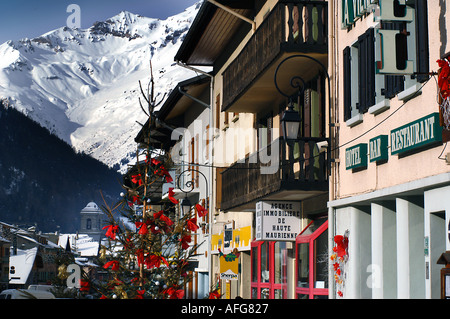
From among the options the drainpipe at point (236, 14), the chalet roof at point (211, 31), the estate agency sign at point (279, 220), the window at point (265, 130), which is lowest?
the estate agency sign at point (279, 220)

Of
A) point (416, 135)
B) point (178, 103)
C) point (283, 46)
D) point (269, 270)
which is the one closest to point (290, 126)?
point (283, 46)

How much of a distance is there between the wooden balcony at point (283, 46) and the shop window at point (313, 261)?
3197 mm

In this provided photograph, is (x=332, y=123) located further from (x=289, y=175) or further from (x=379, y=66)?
(x=379, y=66)

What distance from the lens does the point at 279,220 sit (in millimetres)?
20234

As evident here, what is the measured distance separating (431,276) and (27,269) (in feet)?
331

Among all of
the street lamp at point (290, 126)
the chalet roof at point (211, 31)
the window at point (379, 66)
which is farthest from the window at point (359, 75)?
the chalet roof at point (211, 31)

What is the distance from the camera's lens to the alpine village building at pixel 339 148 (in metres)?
11.5

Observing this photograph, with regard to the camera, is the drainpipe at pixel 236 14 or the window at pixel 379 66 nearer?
the window at pixel 379 66

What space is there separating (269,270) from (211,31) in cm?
947

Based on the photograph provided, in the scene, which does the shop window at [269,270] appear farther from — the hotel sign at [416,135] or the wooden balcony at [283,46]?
the hotel sign at [416,135]

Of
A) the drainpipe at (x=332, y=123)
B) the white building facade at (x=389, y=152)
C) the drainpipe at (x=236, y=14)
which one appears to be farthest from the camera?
the drainpipe at (x=236, y=14)

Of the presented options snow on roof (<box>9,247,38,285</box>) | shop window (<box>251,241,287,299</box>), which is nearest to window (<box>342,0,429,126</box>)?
shop window (<box>251,241,287,299</box>)

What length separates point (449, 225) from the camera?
1073 centimetres
